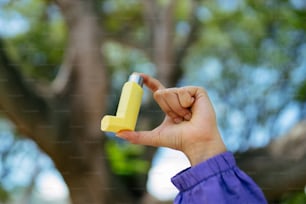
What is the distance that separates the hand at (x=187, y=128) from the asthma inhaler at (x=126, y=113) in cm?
2

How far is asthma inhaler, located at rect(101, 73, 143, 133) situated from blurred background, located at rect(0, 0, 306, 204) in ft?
2.14

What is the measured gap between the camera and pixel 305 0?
8.80 feet

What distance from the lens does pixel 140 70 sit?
311cm

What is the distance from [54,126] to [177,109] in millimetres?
1072

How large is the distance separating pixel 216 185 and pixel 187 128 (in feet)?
0.45

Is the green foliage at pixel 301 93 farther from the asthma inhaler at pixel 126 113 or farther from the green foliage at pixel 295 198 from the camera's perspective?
the asthma inhaler at pixel 126 113

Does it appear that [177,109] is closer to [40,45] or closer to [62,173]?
[62,173]

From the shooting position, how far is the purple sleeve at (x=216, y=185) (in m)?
1.02

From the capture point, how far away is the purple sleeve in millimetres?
1021

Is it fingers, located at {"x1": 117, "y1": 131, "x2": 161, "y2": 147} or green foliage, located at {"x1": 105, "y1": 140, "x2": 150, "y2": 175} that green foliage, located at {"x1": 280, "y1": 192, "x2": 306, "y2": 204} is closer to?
green foliage, located at {"x1": 105, "y1": 140, "x2": 150, "y2": 175}

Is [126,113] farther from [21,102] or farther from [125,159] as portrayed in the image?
[125,159]

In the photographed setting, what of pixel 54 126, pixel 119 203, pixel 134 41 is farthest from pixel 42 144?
pixel 134 41

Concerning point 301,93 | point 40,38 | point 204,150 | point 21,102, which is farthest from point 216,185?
point 40,38

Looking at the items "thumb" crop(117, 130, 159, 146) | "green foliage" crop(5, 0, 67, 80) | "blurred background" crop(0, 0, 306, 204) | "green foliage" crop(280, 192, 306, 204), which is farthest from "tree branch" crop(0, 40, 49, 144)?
"thumb" crop(117, 130, 159, 146)
